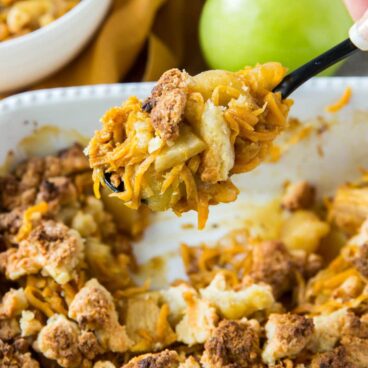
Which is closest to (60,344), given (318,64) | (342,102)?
(318,64)

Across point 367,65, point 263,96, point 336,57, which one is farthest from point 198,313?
point 367,65

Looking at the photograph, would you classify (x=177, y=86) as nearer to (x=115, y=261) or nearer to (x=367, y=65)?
(x=115, y=261)

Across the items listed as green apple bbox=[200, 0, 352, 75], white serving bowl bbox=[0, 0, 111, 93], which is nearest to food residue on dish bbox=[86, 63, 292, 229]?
green apple bbox=[200, 0, 352, 75]

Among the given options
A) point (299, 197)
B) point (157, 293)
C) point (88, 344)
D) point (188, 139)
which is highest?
point (188, 139)

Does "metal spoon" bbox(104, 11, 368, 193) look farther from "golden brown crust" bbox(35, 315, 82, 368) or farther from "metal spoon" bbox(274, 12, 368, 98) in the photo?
"golden brown crust" bbox(35, 315, 82, 368)

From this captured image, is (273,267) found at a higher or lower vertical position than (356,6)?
lower

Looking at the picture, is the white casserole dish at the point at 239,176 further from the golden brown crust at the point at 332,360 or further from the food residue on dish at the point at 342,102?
the golden brown crust at the point at 332,360

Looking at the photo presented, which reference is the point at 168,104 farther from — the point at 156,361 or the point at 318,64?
the point at 156,361

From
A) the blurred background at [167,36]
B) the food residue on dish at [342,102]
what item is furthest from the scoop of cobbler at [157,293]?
the blurred background at [167,36]
